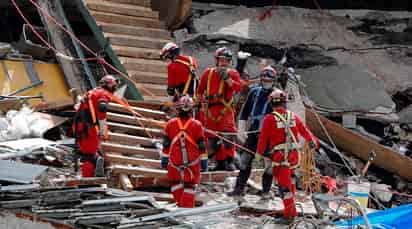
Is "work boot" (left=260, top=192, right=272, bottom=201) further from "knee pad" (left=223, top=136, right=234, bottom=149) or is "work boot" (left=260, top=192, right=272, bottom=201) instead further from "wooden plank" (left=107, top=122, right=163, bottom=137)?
"wooden plank" (left=107, top=122, right=163, bottom=137)

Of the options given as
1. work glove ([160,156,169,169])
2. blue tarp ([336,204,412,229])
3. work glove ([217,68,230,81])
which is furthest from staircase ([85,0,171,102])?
blue tarp ([336,204,412,229])

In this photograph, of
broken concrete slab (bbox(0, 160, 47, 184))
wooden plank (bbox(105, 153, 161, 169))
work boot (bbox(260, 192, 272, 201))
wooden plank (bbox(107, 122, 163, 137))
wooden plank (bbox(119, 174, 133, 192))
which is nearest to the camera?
broken concrete slab (bbox(0, 160, 47, 184))

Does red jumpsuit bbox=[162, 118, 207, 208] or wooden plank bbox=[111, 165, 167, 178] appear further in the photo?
wooden plank bbox=[111, 165, 167, 178]

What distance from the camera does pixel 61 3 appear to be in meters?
15.2

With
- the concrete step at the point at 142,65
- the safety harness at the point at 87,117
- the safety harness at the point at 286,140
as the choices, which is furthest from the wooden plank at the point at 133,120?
the safety harness at the point at 286,140

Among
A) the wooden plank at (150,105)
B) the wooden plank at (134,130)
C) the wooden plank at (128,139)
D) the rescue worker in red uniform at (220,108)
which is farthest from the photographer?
the wooden plank at (150,105)

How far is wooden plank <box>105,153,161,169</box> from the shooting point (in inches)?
403

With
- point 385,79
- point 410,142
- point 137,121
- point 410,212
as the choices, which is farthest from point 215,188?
point 385,79

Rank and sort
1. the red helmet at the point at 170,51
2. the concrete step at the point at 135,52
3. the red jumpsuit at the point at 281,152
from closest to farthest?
the red jumpsuit at the point at 281,152 < the red helmet at the point at 170,51 < the concrete step at the point at 135,52

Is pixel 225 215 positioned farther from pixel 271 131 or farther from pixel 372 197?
pixel 372 197

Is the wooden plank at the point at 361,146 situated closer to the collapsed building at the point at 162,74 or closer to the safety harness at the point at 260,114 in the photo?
the collapsed building at the point at 162,74

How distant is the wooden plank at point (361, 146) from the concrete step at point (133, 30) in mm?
3188

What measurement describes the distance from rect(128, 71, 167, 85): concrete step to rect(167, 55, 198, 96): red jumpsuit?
6.85 feet

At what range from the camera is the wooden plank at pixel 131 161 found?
1023 cm
